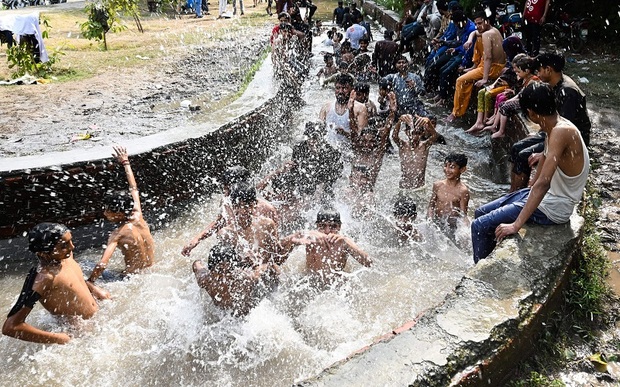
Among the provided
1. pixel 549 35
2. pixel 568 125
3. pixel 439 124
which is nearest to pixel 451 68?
pixel 439 124

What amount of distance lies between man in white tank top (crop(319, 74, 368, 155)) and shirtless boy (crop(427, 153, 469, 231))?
1.77 m

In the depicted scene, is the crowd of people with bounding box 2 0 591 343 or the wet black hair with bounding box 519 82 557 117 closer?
the wet black hair with bounding box 519 82 557 117

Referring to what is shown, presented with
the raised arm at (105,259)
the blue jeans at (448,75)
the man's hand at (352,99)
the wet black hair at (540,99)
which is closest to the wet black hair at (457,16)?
the blue jeans at (448,75)

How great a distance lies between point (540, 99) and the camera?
300 centimetres

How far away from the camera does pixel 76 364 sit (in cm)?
353

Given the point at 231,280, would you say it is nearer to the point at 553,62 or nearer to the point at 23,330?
the point at 23,330

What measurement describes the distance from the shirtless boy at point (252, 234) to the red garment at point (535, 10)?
6608mm

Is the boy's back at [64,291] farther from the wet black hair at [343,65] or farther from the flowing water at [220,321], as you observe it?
the wet black hair at [343,65]

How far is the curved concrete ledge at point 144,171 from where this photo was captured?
4547mm

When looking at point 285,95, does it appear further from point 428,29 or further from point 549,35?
point 549,35

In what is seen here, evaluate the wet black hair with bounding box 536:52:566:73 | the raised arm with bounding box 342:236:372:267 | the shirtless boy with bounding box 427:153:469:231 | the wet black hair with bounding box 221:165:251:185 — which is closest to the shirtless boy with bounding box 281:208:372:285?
the raised arm with bounding box 342:236:372:267

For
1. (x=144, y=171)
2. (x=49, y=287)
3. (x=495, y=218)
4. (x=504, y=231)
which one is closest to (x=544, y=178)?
(x=504, y=231)

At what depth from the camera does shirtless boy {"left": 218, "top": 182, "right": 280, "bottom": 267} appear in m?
4.24

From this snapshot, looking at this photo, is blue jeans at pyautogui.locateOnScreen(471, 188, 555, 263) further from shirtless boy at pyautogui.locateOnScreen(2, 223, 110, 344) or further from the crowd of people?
shirtless boy at pyautogui.locateOnScreen(2, 223, 110, 344)
